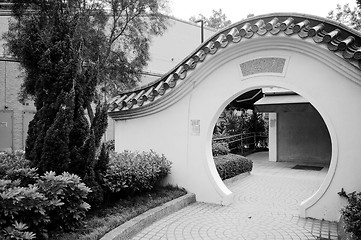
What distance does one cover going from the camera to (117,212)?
5965 millimetres

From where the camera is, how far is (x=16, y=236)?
3.79m

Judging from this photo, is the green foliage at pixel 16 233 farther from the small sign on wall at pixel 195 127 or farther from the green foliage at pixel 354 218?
the small sign on wall at pixel 195 127

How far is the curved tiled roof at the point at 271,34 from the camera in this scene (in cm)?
602

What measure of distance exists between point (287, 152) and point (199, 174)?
9.06 metres

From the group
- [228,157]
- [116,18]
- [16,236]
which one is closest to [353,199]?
[16,236]

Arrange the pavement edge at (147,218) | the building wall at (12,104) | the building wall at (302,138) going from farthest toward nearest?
the building wall at (12,104)
the building wall at (302,138)
the pavement edge at (147,218)

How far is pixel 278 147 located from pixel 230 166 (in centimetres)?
624

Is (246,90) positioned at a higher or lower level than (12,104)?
lower

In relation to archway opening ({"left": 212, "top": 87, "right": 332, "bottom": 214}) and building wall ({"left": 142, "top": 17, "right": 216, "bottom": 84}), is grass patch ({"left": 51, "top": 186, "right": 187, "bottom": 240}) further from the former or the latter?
building wall ({"left": 142, "top": 17, "right": 216, "bottom": 84})

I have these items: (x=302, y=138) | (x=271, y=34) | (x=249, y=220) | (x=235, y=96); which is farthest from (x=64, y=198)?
(x=302, y=138)

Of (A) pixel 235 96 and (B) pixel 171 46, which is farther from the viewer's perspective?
(B) pixel 171 46

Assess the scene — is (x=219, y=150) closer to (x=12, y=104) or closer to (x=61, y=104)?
(x=61, y=104)

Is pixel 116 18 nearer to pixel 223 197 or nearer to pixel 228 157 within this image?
pixel 228 157

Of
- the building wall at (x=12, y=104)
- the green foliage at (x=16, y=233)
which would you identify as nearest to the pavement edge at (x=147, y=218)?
the green foliage at (x=16, y=233)
